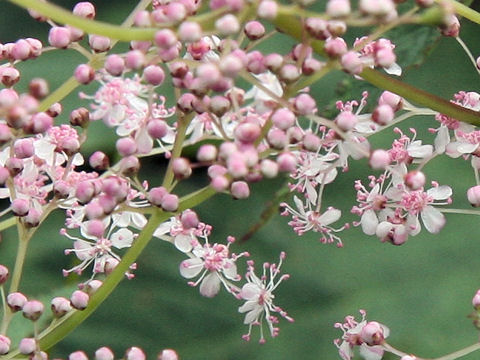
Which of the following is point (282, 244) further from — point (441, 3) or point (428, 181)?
point (441, 3)

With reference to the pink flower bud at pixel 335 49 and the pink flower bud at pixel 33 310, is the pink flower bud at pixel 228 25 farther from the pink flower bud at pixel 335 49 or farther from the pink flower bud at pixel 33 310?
the pink flower bud at pixel 33 310

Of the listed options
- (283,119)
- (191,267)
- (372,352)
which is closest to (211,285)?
(191,267)

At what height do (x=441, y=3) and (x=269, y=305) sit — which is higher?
(x=441, y=3)

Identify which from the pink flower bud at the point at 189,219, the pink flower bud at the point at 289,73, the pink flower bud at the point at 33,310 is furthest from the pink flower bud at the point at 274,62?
the pink flower bud at the point at 33,310

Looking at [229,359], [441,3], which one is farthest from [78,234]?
[441,3]

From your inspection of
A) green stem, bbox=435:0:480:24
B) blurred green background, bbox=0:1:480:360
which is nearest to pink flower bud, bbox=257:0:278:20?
green stem, bbox=435:0:480:24

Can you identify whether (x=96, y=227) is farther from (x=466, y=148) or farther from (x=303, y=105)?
(x=466, y=148)

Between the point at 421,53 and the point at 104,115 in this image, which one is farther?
the point at 421,53
